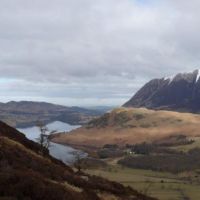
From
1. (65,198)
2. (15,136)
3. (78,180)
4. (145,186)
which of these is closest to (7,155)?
(78,180)

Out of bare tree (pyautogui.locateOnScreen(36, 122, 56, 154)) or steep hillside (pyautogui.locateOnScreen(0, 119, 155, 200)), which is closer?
steep hillside (pyautogui.locateOnScreen(0, 119, 155, 200))

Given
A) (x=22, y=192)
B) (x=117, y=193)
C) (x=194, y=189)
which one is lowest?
(x=194, y=189)

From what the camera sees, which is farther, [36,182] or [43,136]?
[43,136]

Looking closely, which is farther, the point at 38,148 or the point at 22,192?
the point at 38,148

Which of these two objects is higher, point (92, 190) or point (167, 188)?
point (92, 190)

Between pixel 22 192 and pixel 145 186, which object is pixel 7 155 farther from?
pixel 145 186

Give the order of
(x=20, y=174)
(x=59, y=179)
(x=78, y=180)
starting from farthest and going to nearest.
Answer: (x=78, y=180)
(x=59, y=179)
(x=20, y=174)

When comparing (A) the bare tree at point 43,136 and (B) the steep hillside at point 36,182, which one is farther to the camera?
(A) the bare tree at point 43,136

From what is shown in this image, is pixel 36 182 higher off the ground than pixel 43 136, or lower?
lower
